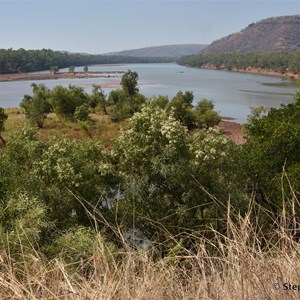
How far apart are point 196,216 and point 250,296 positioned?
49.2ft

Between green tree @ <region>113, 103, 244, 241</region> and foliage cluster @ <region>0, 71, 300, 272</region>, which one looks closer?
foliage cluster @ <region>0, 71, 300, 272</region>

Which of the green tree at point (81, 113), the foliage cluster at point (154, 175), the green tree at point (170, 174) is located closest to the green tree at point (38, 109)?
the green tree at point (81, 113)

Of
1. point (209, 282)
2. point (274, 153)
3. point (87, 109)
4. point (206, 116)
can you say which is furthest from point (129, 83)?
point (209, 282)

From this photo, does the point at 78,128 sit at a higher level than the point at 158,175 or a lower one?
lower

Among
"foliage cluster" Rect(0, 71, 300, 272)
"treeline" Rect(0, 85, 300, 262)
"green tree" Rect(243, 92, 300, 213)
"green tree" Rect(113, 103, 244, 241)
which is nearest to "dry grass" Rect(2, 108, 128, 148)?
"foliage cluster" Rect(0, 71, 300, 272)

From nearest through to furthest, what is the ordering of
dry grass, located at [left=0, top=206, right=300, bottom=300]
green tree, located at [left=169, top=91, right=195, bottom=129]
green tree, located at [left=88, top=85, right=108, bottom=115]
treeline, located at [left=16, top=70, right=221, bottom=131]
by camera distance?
1. dry grass, located at [left=0, top=206, right=300, bottom=300]
2. treeline, located at [left=16, top=70, right=221, bottom=131]
3. green tree, located at [left=169, top=91, right=195, bottom=129]
4. green tree, located at [left=88, top=85, right=108, bottom=115]

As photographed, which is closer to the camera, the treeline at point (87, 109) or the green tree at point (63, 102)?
the treeline at point (87, 109)

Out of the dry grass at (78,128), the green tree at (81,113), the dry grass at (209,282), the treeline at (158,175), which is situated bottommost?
the dry grass at (78,128)

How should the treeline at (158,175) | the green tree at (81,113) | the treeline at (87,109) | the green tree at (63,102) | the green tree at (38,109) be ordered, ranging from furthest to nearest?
1. the green tree at (63,102)
2. the treeline at (87,109)
3. the green tree at (38,109)
4. the green tree at (81,113)
5. the treeline at (158,175)

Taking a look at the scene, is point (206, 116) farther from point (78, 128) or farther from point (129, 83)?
point (78, 128)

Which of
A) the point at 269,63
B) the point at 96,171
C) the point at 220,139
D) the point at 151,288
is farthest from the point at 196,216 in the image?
the point at 269,63

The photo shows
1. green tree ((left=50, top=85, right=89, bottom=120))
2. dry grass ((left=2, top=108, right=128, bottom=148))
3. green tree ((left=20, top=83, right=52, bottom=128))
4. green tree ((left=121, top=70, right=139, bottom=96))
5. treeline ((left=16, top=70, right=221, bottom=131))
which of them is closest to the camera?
dry grass ((left=2, top=108, right=128, bottom=148))

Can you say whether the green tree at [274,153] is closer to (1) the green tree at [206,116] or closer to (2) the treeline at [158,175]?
(2) the treeline at [158,175]

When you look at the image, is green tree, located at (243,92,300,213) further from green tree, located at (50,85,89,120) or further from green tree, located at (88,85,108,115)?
green tree, located at (88,85,108,115)
